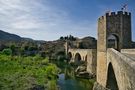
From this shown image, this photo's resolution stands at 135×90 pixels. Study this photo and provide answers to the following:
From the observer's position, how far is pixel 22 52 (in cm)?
8212

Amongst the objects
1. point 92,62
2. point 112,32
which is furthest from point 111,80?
point 92,62

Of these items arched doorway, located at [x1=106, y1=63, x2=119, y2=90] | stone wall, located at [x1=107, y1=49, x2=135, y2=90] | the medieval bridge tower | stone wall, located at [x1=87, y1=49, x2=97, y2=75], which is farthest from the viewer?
stone wall, located at [x1=87, y1=49, x2=97, y2=75]

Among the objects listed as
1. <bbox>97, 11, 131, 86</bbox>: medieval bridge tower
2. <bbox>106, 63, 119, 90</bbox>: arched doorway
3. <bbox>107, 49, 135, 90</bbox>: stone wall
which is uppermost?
<bbox>97, 11, 131, 86</bbox>: medieval bridge tower

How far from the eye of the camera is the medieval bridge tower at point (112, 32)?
2225 cm

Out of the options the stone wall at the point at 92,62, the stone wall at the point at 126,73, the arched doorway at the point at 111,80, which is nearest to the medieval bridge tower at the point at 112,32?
the arched doorway at the point at 111,80

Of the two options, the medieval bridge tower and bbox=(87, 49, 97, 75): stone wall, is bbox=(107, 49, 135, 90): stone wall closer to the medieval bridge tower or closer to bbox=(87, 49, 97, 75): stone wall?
the medieval bridge tower

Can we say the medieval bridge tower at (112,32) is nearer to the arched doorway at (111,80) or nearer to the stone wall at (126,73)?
the arched doorway at (111,80)

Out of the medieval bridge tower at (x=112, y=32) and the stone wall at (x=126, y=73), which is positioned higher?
the medieval bridge tower at (x=112, y=32)

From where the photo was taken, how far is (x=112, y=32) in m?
22.5

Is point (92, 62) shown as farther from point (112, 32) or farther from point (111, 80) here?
point (111, 80)

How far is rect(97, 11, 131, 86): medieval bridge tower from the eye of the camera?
2225 centimetres

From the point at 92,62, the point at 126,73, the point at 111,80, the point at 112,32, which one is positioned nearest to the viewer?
the point at 126,73

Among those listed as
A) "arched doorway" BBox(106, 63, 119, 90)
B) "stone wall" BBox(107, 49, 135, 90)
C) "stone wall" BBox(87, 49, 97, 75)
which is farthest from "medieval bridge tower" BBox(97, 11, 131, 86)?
"stone wall" BBox(107, 49, 135, 90)

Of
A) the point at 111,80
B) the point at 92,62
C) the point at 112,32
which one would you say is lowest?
the point at 111,80
